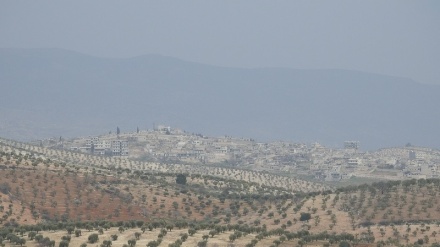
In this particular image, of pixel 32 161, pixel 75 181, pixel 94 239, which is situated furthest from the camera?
pixel 32 161

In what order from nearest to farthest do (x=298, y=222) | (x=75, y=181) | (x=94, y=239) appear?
(x=94, y=239), (x=298, y=222), (x=75, y=181)

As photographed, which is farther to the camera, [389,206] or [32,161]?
[32,161]

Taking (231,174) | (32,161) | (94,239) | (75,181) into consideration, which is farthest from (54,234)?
(231,174)

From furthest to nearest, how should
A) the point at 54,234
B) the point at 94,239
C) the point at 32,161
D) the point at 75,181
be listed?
1. the point at 32,161
2. the point at 75,181
3. the point at 54,234
4. the point at 94,239

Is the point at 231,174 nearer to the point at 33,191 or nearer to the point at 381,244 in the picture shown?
the point at 33,191

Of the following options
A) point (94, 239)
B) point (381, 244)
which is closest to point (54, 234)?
point (94, 239)

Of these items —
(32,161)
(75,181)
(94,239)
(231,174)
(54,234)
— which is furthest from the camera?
(231,174)

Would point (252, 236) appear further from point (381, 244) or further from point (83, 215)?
point (83, 215)

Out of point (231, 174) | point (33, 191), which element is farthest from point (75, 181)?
point (231, 174)
